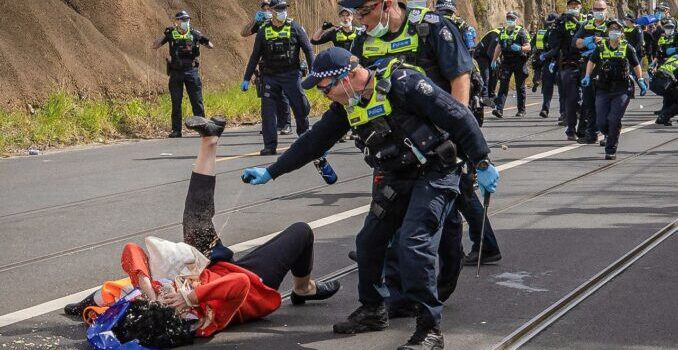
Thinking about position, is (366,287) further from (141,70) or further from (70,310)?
(141,70)

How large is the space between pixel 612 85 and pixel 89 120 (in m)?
8.14

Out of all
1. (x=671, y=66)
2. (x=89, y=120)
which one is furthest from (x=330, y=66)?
(x=671, y=66)

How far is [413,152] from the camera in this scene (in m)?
6.04

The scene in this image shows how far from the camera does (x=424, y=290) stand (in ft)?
19.4

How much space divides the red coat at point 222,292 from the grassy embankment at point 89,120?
10.3 m

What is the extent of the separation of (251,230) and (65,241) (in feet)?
4.87

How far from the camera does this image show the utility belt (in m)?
6.03

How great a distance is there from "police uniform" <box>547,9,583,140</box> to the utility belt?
1170 centimetres

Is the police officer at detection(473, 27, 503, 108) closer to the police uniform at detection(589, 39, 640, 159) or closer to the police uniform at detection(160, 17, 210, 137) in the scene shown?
the police uniform at detection(160, 17, 210, 137)

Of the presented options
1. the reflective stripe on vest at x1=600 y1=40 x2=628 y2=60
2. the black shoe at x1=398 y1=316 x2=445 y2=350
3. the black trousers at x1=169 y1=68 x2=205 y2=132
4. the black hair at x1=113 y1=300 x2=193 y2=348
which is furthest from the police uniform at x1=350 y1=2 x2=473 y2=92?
the black trousers at x1=169 y1=68 x2=205 y2=132

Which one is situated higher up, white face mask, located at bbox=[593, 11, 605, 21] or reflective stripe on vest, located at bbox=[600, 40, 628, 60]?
white face mask, located at bbox=[593, 11, 605, 21]

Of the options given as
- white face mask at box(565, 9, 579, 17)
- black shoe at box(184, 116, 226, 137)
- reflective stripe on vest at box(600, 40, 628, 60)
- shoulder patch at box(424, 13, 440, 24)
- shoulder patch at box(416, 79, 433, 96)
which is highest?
shoulder patch at box(424, 13, 440, 24)

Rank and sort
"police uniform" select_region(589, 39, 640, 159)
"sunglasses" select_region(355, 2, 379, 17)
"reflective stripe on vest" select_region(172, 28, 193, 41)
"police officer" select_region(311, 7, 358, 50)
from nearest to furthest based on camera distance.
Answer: "sunglasses" select_region(355, 2, 379, 17) → "police uniform" select_region(589, 39, 640, 159) → "police officer" select_region(311, 7, 358, 50) → "reflective stripe on vest" select_region(172, 28, 193, 41)

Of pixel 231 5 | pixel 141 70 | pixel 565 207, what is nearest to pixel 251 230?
pixel 565 207
